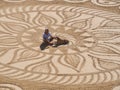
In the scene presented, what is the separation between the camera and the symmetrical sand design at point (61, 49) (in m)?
11.8

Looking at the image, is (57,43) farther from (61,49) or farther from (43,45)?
(43,45)

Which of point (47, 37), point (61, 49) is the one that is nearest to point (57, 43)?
point (61, 49)

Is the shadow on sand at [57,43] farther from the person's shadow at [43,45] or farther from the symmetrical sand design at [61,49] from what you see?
the symmetrical sand design at [61,49]

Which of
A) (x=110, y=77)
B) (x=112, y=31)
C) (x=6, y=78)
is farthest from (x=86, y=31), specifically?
(x=6, y=78)

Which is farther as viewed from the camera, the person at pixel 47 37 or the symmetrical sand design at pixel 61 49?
the person at pixel 47 37

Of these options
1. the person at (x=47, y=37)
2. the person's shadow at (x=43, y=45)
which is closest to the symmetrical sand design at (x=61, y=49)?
the person's shadow at (x=43, y=45)

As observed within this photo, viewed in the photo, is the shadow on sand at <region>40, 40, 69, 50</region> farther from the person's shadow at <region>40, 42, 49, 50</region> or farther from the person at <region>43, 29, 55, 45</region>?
the person at <region>43, 29, 55, 45</region>

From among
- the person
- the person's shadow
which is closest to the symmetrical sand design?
the person's shadow

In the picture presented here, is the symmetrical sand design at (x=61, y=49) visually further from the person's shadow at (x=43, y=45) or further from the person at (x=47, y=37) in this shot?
the person at (x=47, y=37)

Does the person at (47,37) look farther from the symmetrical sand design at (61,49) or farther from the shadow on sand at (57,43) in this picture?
the symmetrical sand design at (61,49)

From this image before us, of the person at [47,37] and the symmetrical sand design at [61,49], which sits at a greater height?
the person at [47,37]

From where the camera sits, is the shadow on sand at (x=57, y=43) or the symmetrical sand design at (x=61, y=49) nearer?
the symmetrical sand design at (x=61, y=49)

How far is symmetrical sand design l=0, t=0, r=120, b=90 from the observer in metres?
11.8

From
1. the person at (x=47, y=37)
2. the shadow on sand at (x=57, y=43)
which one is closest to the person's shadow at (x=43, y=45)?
the shadow on sand at (x=57, y=43)
